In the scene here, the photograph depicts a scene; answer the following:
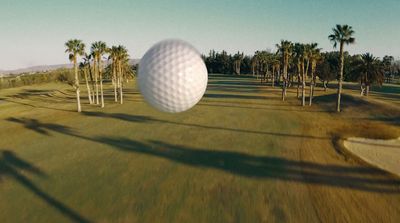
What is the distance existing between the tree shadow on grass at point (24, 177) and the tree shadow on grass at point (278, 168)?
8256 millimetres

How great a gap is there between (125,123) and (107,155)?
14568 millimetres

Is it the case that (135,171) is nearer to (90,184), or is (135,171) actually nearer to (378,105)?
(90,184)

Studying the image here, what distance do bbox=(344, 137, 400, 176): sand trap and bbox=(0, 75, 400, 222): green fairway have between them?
152 cm

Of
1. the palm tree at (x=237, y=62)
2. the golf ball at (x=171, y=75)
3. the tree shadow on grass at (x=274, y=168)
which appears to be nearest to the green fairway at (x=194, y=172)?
the tree shadow on grass at (x=274, y=168)

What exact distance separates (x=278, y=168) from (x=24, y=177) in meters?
19.6

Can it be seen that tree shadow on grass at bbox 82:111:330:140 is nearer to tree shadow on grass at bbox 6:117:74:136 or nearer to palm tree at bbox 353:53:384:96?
tree shadow on grass at bbox 6:117:74:136

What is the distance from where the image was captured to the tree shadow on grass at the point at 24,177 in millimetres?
18300

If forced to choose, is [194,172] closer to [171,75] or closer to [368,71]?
[171,75]

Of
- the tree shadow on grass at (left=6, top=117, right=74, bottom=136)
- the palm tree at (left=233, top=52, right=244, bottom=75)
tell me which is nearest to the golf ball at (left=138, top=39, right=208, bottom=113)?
the tree shadow on grass at (left=6, top=117, right=74, bottom=136)

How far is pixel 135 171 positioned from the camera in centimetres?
2472

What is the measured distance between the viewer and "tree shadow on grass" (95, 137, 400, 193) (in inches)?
856

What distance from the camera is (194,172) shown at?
2425cm

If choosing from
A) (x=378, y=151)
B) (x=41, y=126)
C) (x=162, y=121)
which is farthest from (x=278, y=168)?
(x=41, y=126)

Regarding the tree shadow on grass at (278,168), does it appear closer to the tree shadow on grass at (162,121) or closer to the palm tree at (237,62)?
the tree shadow on grass at (162,121)
